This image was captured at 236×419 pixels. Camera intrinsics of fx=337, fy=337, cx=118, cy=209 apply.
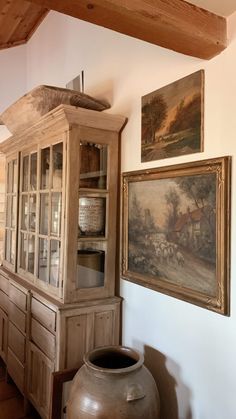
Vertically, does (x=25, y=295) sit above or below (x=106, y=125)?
below

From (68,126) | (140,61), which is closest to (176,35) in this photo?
(140,61)

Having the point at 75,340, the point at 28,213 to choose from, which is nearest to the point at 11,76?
the point at 28,213

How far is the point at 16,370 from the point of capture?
243cm

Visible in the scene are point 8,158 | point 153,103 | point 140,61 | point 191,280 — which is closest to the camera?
point 191,280

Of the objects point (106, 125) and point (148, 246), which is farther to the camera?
point (106, 125)

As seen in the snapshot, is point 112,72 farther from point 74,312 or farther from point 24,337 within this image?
point 24,337

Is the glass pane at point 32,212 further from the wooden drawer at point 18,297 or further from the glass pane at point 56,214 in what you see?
the wooden drawer at point 18,297

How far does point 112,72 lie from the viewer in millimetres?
2236

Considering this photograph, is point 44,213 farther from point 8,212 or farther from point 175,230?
point 175,230

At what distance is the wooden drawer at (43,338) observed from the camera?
1923 millimetres

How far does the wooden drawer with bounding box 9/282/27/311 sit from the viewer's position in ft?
7.64

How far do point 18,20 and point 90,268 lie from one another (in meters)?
2.64

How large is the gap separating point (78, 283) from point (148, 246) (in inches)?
19.2

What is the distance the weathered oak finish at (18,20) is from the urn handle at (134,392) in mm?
2952
